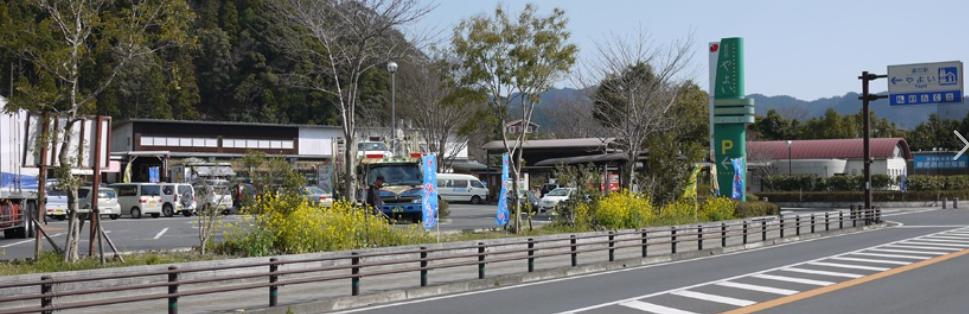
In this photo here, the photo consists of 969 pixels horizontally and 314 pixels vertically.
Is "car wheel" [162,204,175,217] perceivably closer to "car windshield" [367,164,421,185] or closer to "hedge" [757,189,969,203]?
"car windshield" [367,164,421,185]

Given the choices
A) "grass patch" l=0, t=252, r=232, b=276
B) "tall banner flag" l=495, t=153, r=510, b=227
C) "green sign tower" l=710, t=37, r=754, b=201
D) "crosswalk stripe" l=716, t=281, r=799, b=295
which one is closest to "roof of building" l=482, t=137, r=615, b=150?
"green sign tower" l=710, t=37, r=754, b=201

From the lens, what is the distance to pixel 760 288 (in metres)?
16.2

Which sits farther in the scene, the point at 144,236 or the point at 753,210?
the point at 753,210

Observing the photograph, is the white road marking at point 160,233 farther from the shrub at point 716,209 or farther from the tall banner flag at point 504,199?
the shrub at point 716,209

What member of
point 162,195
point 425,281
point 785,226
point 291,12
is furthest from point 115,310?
point 162,195

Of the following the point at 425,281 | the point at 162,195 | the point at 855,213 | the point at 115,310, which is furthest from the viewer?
the point at 162,195

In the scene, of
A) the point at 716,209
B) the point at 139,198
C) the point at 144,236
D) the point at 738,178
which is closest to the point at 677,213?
the point at 716,209

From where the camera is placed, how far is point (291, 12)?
25.0 m

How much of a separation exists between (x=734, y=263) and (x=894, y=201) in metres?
43.2

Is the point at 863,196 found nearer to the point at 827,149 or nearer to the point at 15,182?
the point at 827,149

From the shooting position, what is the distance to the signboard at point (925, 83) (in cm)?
3791

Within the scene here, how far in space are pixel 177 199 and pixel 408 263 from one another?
87.3 feet

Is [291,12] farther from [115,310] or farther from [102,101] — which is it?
[102,101]

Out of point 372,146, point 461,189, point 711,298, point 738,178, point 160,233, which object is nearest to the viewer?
point 711,298
